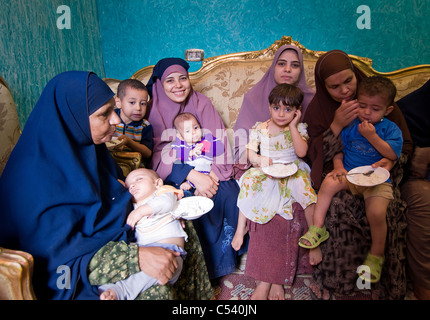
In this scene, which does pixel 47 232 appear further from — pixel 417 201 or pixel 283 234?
pixel 417 201

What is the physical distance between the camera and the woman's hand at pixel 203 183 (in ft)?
6.66

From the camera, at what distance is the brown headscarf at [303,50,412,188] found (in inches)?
74.0

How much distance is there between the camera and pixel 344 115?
1814 millimetres

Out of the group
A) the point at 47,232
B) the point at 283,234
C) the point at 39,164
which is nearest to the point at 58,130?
the point at 39,164

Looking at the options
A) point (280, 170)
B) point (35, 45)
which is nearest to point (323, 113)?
point (280, 170)

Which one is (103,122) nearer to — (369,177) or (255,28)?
(369,177)

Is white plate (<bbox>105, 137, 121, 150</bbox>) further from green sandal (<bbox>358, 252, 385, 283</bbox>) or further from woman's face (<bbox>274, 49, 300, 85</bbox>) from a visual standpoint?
green sandal (<bbox>358, 252, 385, 283</bbox>)

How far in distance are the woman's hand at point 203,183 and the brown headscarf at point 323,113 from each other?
0.71 metres

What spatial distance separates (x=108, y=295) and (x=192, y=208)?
515 millimetres

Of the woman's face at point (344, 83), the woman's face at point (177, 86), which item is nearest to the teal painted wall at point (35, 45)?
the woman's face at point (177, 86)

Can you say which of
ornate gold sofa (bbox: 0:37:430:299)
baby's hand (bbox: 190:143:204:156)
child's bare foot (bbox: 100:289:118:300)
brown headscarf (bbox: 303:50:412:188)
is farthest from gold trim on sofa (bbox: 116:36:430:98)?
child's bare foot (bbox: 100:289:118:300)

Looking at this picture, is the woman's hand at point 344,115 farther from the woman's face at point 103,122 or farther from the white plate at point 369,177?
the woman's face at point 103,122

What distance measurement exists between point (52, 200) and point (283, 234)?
1.36 metres

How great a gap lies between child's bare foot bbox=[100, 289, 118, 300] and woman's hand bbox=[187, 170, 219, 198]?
999mm
